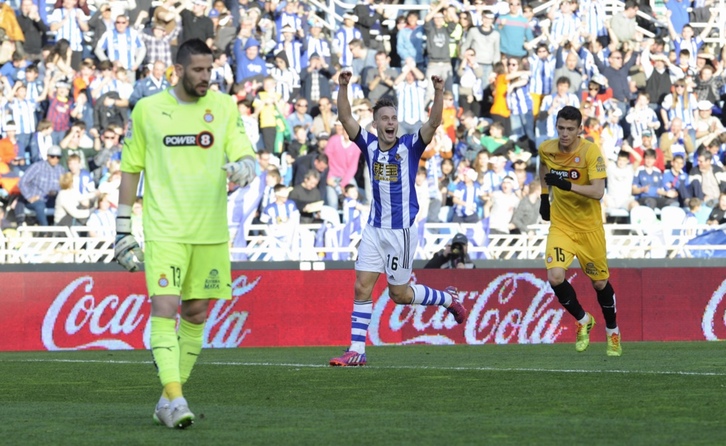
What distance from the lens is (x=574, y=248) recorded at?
14891mm

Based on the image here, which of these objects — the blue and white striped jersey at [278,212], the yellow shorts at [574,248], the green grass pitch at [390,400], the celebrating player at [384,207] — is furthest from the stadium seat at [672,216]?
the celebrating player at [384,207]

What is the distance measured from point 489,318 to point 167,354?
11953mm

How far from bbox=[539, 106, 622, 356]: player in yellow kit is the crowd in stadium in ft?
24.2

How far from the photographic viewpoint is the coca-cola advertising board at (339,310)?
19.0 metres

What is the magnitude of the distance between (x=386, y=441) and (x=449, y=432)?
0.48 m

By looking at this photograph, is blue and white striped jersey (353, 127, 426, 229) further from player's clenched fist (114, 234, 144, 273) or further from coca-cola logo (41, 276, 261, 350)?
coca-cola logo (41, 276, 261, 350)

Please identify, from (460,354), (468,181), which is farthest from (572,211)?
(468,181)

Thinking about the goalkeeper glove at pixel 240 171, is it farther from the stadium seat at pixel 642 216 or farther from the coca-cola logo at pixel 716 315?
the stadium seat at pixel 642 216

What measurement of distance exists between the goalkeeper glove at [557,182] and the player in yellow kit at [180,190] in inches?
226

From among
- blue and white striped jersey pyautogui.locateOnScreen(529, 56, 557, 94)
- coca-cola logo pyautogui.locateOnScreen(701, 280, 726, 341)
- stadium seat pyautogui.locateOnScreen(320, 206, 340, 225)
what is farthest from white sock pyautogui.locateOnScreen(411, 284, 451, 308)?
blue and white striped jersey pyautogui.locateOnScreen(529, 56, 557, 94)

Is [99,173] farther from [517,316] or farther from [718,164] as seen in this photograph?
[718,164]

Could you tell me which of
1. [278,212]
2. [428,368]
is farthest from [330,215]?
[428,368]

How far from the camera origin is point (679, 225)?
22547 mm

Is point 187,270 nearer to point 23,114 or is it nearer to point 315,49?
point 23,114
